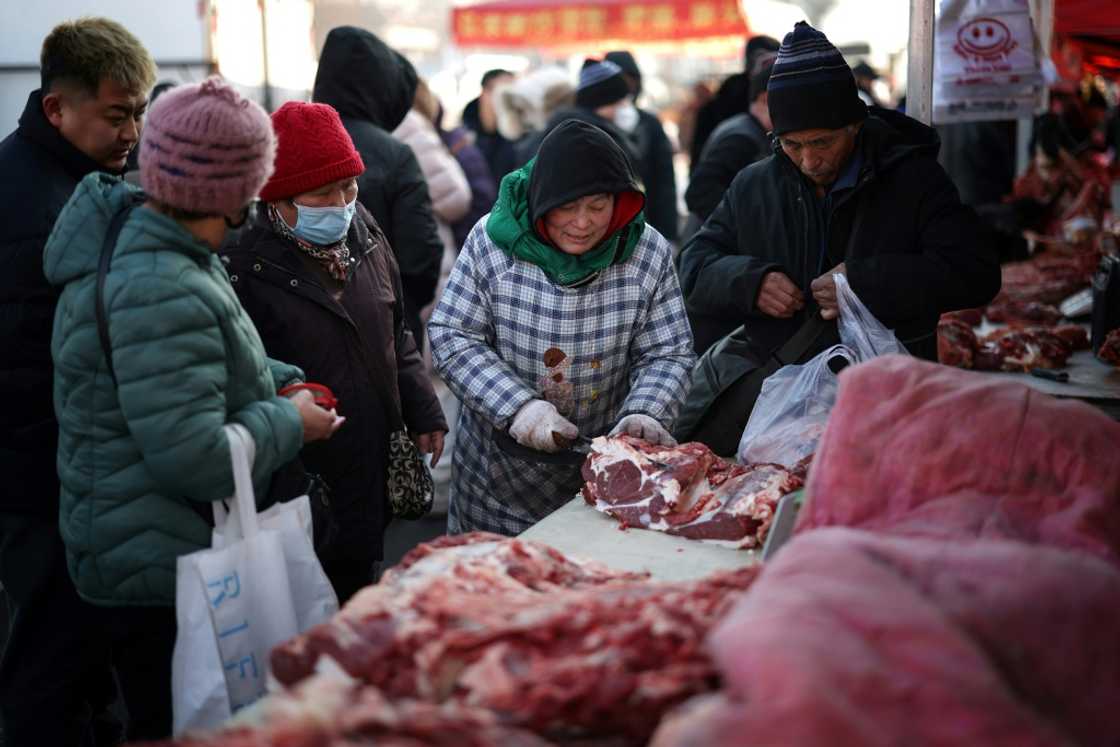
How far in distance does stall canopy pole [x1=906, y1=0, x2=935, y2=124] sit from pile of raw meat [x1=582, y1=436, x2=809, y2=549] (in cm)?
194

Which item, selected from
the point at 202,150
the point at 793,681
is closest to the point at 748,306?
the point at 202,150

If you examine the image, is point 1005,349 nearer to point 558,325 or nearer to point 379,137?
point 558,325

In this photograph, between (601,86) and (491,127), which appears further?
(491,127)

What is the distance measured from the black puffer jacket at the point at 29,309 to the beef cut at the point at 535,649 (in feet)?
4.28

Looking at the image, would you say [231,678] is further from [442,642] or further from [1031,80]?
[1031,80]

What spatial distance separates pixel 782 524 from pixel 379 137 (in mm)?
3215

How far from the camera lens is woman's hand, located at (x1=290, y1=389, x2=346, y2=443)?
9.09 feet

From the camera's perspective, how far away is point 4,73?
21.4 ft

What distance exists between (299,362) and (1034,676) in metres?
2.24

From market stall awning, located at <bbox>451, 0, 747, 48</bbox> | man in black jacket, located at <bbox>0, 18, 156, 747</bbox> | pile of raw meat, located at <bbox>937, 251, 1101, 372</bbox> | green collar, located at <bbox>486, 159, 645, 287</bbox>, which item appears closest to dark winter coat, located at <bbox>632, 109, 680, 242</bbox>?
pile of raw meat, located at <bbox>937, 251, 1101, 372</bbox>

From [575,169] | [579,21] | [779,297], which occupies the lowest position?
[779,297]

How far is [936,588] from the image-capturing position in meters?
1.86

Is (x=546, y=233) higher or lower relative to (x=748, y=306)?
higher

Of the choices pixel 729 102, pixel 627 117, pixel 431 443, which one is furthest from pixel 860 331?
pixel 627 117
